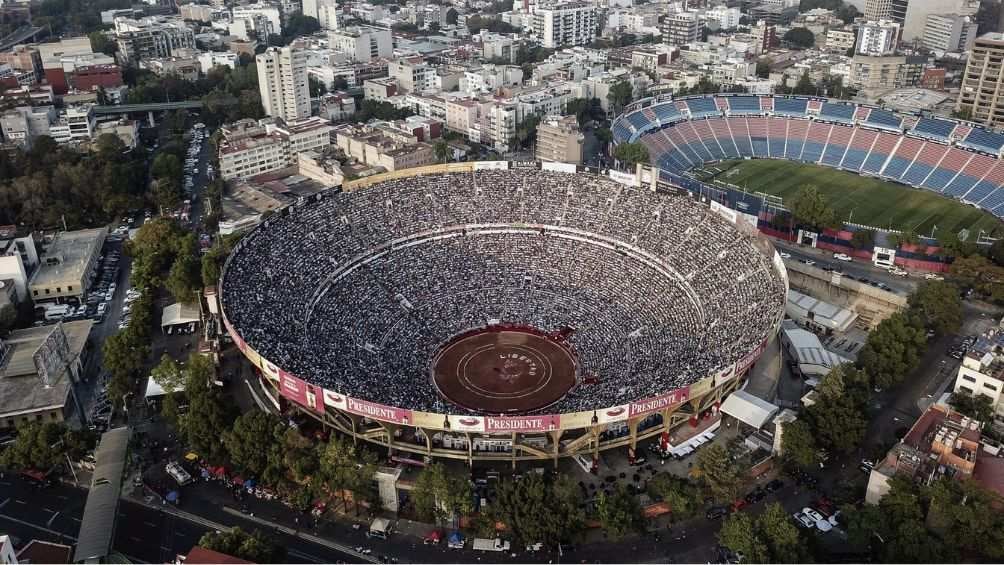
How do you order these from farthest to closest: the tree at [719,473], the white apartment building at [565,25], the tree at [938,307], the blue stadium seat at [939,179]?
the white apartment building at [565,25] → the blue stadium seat at [939,179] → the tree at [938,307] → the tree at [719,473]

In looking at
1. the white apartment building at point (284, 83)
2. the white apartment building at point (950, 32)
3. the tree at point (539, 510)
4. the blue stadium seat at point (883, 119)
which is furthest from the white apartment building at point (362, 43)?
the tree at point (539, 510)

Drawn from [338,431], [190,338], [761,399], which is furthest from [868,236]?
[190,338]

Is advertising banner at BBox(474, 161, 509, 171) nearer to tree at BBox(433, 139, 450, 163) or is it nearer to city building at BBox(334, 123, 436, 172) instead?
city building at BBox(334, 123, 436, 172)

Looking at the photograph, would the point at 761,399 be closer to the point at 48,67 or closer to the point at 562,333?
the point at 562,333

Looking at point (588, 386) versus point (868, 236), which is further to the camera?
point (868, 236)

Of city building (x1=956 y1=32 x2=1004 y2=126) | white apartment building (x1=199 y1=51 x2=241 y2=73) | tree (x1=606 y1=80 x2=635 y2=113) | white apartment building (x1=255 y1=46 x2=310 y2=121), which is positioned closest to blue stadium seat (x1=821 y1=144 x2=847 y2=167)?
city building (x1=956 y1=32 x2=1004 y2=126)

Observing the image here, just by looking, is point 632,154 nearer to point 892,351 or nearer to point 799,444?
point 892,351

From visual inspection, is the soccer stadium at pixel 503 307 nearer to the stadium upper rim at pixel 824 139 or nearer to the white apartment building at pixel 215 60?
the stadium upper rim at pixel 824 139
